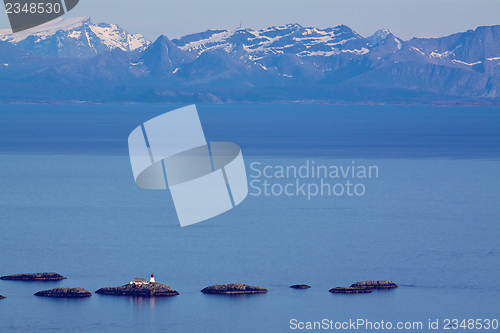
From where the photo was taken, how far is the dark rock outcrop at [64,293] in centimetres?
4428

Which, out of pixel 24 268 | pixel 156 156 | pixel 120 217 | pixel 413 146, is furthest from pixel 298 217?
pixel 413 146

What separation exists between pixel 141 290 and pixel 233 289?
5.44m

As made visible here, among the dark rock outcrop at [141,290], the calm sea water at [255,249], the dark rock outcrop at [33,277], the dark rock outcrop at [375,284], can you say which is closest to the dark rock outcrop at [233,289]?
the calm sea water at [255,249]

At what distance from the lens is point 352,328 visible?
42.3 meters

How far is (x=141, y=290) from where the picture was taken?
4459 centimetres

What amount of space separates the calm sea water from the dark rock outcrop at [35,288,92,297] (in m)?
0.50

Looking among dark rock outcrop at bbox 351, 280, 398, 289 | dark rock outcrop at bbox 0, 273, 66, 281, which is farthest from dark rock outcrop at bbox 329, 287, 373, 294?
dark rock outcrop at bbox 0, 273, 66, 281

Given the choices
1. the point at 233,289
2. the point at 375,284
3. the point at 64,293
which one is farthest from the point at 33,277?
the point at 375,284

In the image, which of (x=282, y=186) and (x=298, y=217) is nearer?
(x=298, y=217)

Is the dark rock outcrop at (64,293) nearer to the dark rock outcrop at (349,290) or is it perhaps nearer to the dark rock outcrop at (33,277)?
the dark rock outcrop at (33,277)

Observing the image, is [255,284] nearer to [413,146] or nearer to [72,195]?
[72,195]

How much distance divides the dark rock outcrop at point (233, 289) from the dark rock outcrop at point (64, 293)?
7.01 m

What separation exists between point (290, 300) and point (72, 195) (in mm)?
45009

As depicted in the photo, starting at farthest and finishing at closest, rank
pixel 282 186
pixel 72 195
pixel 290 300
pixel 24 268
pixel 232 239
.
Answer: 1. pixel 282 186
2. pixel 72 195
3. pixel 232 239
4. pixel 24 268
5. pixel 290 300
